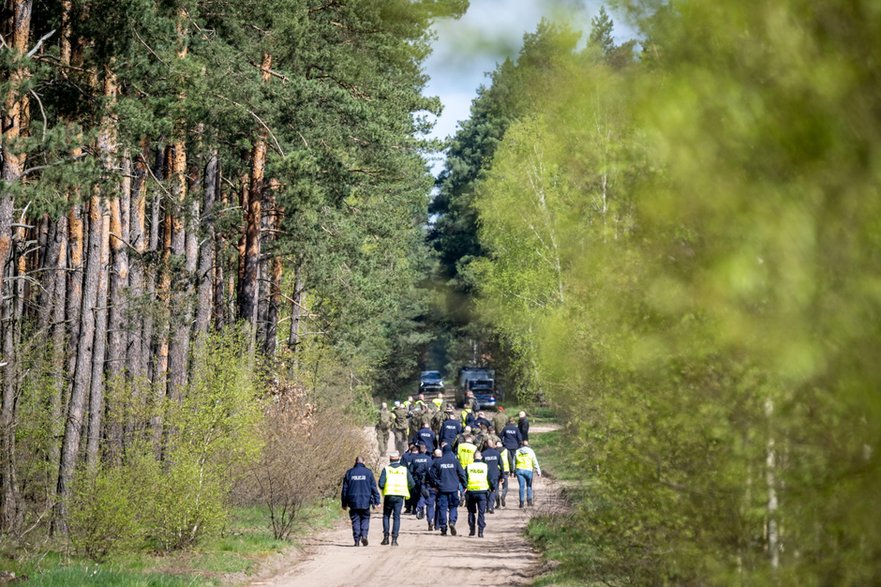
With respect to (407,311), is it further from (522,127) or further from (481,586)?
(481,586)

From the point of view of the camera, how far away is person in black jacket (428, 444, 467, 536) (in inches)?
963

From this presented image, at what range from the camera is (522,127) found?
46.4 metres

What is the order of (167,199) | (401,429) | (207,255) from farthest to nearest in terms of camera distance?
(401,429) < (207,255) < (167,199)

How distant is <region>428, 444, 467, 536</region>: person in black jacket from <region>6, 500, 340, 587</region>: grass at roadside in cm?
320

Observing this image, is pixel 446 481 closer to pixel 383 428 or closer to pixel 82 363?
pixel 82 363

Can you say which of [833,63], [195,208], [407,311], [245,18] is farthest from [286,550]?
[407,311]

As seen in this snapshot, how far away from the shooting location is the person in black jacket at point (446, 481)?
2447 cm

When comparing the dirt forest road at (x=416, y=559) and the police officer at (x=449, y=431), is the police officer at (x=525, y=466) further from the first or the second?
the police officer at (x=449, y=431)

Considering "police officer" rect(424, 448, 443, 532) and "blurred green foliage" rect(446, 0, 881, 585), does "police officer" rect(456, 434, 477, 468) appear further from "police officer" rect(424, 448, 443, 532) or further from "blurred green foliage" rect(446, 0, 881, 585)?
"blurred green foliage" rect(446, 0, 881, 585)

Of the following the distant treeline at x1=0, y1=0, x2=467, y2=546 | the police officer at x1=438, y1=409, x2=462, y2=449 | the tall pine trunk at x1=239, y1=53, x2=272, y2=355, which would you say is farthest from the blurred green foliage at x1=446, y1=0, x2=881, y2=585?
the police officer at x1=438, y1=409, x2=462, y2=449

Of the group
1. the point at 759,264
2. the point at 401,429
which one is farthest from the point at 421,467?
the point at 759,264

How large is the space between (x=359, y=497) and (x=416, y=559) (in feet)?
6.85

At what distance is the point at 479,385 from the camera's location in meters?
64.4

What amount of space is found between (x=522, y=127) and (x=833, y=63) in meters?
42.4
